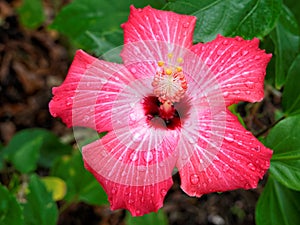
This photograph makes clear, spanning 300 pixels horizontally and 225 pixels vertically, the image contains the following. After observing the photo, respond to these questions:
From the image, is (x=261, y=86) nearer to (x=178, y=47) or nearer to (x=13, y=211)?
(x=178, y=47)

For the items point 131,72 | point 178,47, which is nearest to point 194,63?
point 178,47

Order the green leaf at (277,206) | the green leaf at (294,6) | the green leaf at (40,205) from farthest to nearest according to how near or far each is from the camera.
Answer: the green leaf at (294,6) → the green leaf at (40,205) → the green leaf at (277,206)

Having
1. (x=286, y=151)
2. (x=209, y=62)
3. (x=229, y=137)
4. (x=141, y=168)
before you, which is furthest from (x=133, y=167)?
(x=286, y=151)

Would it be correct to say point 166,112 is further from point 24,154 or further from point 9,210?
point 24,154

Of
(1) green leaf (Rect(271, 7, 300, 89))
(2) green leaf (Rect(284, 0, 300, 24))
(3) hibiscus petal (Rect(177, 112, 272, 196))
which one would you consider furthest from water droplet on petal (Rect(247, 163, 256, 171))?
(2) green leaf (Rect(284, 0, 300, 24))

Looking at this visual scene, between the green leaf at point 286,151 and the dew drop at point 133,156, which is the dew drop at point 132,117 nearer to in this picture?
the dew drop at point 133,156

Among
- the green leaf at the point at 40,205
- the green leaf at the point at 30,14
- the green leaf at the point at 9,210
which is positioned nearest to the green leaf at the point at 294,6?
the green leaf at the point at 40,205
